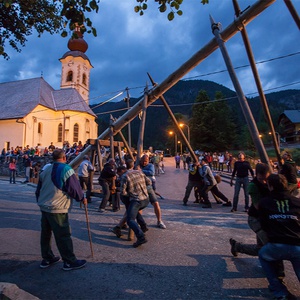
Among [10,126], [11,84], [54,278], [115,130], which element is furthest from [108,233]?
[11,84]

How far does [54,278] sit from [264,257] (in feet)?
9.21

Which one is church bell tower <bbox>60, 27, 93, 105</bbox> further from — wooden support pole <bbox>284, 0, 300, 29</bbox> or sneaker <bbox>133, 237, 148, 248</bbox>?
wooden support pole <bbox>284, 0, 300, 29</bbox>

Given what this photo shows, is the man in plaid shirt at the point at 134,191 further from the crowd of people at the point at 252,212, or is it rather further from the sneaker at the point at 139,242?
the sneaker at the point at 139,242

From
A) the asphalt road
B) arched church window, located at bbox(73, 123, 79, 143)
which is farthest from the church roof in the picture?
the asphalt road

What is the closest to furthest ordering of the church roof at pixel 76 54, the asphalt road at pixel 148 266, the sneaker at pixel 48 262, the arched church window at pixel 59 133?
the asphalt road at pixel 148 266 → the sneaker at pixel 48 262 → the arched church window at pixel 59 133 → the church roof at pixel 76 54

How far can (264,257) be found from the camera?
296 centimetres

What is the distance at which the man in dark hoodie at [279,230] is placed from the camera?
2.78 meters

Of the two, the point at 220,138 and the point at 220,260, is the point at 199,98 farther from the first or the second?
the point at 220,260

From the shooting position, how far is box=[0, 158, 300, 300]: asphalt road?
306cm

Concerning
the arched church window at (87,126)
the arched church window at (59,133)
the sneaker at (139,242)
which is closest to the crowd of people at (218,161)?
the arched church window at (87,126)

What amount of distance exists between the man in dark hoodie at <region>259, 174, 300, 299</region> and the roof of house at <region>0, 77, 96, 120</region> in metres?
32.5

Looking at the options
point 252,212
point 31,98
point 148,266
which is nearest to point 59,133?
point 31,98

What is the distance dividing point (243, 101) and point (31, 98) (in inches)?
1353

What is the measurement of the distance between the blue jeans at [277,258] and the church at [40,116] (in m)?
31.8
